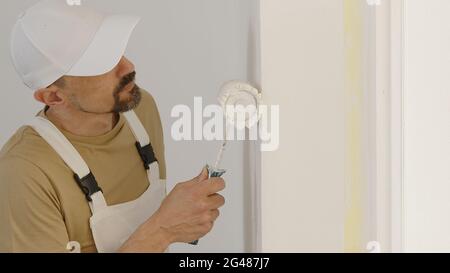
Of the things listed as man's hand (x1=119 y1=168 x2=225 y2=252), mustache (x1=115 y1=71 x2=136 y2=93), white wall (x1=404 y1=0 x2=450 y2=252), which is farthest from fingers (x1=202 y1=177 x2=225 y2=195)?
white wall (x1=404 y1=0 x2=450 y2=252)

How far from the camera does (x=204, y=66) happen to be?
1.19 metres

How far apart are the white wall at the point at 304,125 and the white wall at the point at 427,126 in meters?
0.12

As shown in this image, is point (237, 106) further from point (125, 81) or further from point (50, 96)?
point (50, 96)

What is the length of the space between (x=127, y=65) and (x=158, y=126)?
127 mm

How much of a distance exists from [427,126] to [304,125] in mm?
228

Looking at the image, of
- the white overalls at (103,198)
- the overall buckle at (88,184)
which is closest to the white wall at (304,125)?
the white overalls at (103,198)

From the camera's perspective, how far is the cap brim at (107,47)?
1131 mm

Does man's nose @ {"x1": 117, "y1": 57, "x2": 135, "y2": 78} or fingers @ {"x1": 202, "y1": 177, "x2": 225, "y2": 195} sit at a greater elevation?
man's nose @ {"x1": 117, "y1": 57, "x2": 135, "y2": 78}

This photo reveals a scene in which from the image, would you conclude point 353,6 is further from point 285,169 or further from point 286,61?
point 285,169

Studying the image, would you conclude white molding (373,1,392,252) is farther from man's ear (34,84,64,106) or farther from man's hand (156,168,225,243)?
man's ear (34,84,64,106)

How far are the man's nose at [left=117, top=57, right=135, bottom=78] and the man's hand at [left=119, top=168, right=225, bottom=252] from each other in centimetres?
23

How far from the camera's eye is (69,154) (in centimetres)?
112

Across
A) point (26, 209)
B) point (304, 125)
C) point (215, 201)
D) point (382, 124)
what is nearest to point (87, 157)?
point (26, 209)

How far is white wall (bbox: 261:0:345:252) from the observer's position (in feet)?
3.84
